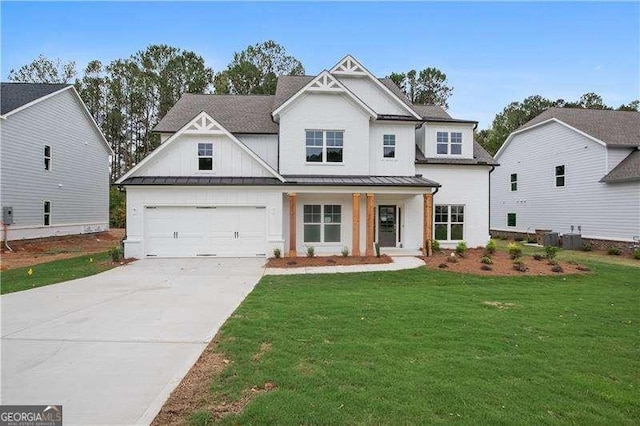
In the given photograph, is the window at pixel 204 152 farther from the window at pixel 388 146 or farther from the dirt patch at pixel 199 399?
the dirt patch at pixel 199 399

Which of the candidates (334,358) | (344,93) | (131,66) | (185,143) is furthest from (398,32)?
(131,66)

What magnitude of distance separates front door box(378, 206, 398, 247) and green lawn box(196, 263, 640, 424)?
9.45 m

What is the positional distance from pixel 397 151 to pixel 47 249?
63.4ft

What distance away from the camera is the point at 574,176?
23.4 m

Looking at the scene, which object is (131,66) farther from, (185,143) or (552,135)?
(552,135)

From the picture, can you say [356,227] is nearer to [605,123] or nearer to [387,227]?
[387,227]

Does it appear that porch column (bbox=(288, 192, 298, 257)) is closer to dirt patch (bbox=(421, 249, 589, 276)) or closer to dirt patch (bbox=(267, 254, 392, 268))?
dirt patch (bbox=(267, 254, 392, 268))

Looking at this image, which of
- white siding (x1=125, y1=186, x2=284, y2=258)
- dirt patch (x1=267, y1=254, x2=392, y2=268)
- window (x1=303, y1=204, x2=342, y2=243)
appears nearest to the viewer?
dirt patch (x1=267, y1=254, x2=392, y2=268)

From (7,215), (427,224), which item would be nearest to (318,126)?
(427,224)

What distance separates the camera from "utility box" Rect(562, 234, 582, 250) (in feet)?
73.3

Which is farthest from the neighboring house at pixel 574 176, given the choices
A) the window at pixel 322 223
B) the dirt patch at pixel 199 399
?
the dirt patch at pixel 199 399

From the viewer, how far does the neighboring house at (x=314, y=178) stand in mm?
16484

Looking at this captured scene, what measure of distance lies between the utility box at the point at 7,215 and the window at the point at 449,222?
2185 centimetres

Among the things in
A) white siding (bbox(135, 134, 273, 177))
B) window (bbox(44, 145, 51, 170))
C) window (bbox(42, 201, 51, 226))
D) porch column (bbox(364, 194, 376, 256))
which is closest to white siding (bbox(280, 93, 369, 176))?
white siding (bbox(135, 134, 273, 177))
